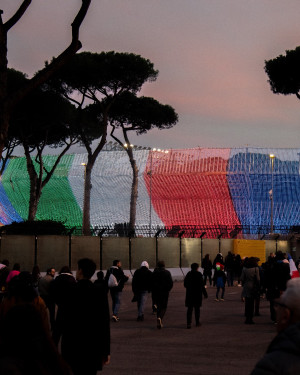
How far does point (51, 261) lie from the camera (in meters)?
29.4

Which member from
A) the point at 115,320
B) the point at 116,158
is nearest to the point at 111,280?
the point at 115,320

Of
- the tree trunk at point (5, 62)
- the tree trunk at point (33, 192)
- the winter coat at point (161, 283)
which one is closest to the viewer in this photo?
the tree trunk at point (5, 62)

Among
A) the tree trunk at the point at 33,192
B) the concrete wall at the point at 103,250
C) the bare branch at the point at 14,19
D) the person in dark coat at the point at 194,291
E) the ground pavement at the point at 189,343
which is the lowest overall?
the ground pavement at the point at 189,343

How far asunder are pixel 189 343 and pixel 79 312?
264 inches

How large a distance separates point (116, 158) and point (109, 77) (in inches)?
1405

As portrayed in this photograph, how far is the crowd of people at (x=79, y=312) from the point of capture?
3.86 metres

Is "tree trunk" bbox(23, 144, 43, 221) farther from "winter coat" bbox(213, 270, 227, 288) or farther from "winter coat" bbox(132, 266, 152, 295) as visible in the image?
"winter coat" bbox(132, 266, 152, 295)

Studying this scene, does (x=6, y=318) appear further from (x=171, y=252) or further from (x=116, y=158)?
(x=116, y=158)

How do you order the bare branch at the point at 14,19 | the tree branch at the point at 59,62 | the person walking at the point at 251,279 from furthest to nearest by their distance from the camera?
1. the person walking at the point at 251,279
2. the bare branch at the point at 14,19
3. the tree branch at the point at 59,62

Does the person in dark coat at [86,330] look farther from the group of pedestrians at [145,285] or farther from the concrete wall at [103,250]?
the concrete wall at [103,250]

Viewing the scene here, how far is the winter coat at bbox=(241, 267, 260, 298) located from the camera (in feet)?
60.7

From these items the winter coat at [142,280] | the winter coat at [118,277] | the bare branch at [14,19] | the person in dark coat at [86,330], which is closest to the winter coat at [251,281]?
the winter coat at [142,280]

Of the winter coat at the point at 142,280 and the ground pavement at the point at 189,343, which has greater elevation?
the winter coat at the point at 142,280

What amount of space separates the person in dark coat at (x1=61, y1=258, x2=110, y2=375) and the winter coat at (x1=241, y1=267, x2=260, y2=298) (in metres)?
Answer: 11.0
